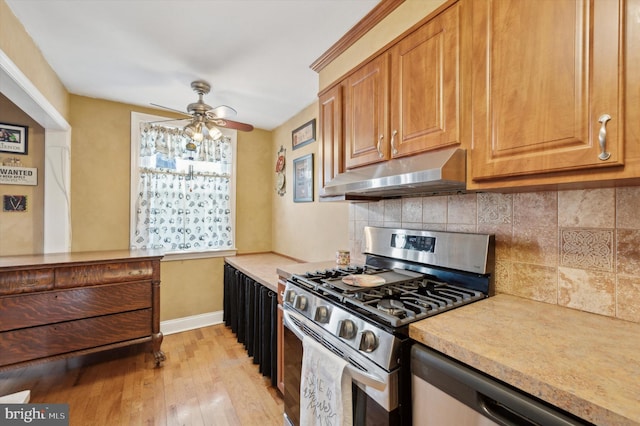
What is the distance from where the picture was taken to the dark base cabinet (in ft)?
6.67

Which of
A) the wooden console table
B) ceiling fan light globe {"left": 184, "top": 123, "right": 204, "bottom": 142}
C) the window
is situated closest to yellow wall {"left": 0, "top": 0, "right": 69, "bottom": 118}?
the window

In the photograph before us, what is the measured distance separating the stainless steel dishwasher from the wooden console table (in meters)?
2.27

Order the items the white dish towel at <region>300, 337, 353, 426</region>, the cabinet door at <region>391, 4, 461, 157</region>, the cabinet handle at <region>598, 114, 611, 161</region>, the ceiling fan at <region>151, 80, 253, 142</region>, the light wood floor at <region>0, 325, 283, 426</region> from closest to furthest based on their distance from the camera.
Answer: the cabinet handle at <region>598, 114, 611, 161</region>, the white dish towel at <region>300, 337, 353, 426</region>, the cabinet door at <region>391, 4, 461, 157</region>, the light wood floor at <region>0, 325, 283, 426</region>, the ceiling fan at <region>151, 80, 253, 142</region>

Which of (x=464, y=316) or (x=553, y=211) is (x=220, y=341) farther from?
(x=553, y=211)

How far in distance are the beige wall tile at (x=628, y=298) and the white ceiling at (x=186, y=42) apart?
166cm

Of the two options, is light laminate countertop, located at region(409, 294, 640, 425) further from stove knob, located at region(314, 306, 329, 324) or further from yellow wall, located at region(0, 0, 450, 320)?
yellow wall, located at region(0, 0, 450, 320)

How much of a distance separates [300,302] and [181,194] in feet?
7.85

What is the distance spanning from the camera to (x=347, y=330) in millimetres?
1075

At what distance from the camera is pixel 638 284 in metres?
0.95

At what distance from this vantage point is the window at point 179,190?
297 centimetres

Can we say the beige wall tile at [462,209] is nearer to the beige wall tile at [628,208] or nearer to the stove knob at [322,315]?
the beige wall tile at [628,208]

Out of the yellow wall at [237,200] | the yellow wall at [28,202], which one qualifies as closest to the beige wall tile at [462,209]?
the yellow wall at [237,200]
